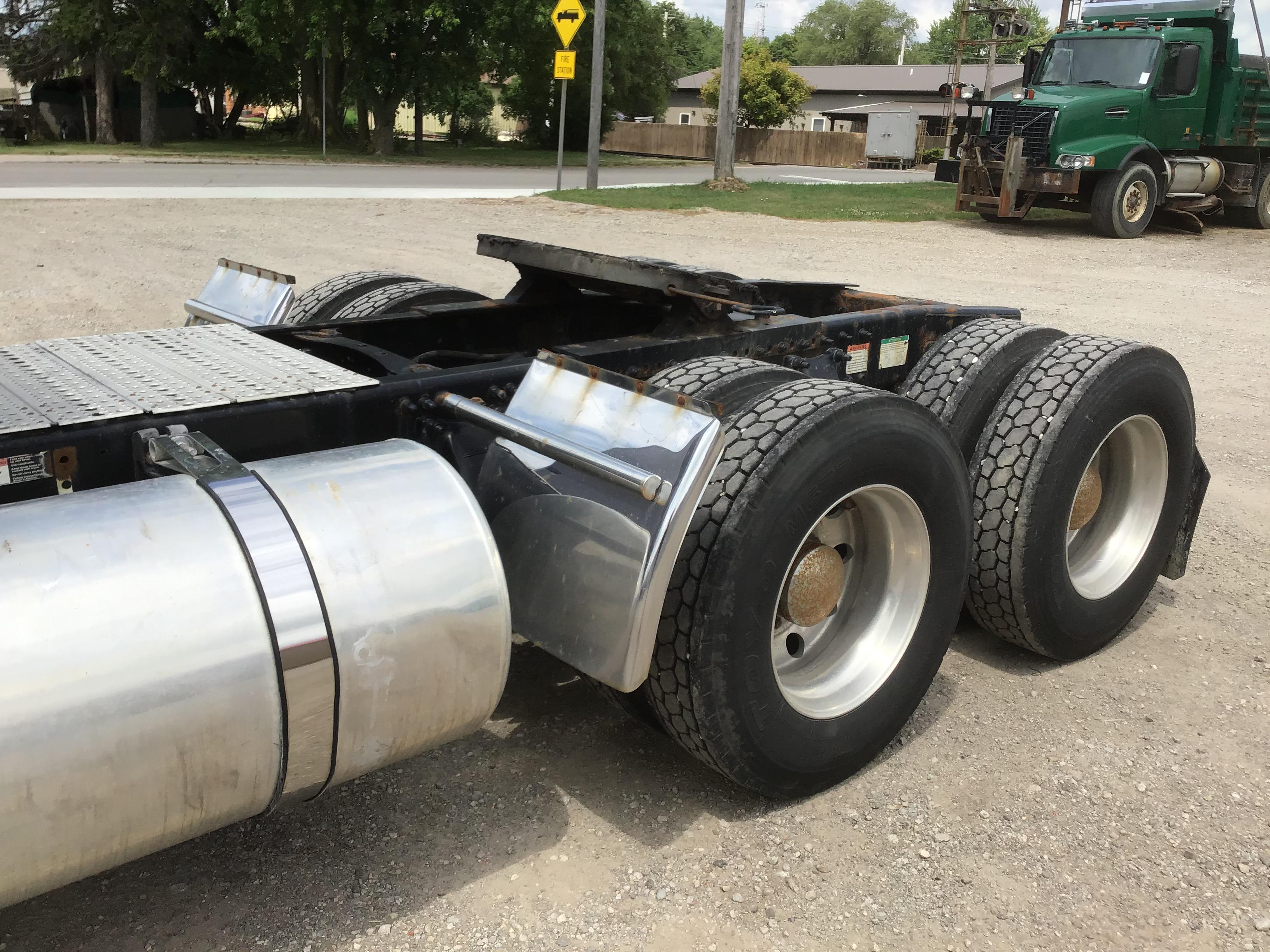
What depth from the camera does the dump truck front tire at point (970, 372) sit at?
3.58 m

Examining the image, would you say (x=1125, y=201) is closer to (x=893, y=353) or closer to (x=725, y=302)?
(x=893, y=353)

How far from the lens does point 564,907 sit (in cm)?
242

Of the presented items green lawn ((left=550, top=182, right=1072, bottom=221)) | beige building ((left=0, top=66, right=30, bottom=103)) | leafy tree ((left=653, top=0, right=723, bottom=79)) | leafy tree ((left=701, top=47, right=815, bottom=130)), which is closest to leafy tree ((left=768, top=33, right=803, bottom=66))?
leafy tree ((left=653, top=0, right=723, bottom=79))

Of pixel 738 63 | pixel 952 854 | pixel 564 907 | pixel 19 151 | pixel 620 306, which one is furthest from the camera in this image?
pixel 19 151

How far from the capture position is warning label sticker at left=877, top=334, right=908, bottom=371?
3752mm

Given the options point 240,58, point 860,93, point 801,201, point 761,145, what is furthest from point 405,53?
point 860,93

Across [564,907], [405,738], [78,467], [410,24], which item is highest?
[410,24]

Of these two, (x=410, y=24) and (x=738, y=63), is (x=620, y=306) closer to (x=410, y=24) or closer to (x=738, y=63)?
(x=738, y=63)

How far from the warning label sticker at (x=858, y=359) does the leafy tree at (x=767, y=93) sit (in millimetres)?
47930

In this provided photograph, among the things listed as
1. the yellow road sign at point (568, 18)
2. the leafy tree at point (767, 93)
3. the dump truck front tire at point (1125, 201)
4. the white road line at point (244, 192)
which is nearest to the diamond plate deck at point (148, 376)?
the white road line at point (244, 192)

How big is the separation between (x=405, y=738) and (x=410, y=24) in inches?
1347

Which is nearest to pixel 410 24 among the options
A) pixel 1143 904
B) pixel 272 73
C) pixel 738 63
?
pixel 272 73

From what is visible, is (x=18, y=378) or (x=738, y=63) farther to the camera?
(x=738, y=63)

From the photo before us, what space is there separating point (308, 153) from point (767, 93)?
23591 millimetres
